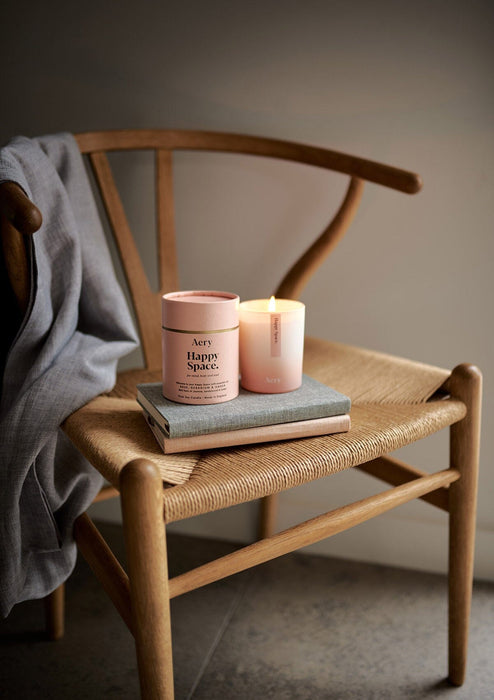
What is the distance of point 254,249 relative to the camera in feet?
Answer: 3.72

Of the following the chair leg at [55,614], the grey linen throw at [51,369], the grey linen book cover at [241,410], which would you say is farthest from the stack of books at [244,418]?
the chair leg at [55,614]

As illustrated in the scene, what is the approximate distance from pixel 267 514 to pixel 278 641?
9.5 inches

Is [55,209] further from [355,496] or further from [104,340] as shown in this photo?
[355,496]

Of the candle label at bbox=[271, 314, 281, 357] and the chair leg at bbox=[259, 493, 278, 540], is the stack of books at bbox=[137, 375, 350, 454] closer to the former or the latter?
the candle label at bbox=[271, 314, 281, 357]

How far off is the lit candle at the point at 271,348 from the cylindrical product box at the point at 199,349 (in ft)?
0.10

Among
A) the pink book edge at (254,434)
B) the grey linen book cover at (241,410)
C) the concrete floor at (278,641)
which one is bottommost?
the concrete floor at (278,641)

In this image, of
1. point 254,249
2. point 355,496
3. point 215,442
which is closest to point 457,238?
point 254,249

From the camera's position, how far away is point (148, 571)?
1.84 ft

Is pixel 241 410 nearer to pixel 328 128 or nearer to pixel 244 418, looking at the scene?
pixel 244 418

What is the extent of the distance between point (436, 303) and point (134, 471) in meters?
0.71

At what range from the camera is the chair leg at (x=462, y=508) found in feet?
2.56

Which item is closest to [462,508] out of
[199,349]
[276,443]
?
[276,443]

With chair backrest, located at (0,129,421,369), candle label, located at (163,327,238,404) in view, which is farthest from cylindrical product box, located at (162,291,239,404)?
chair backrest, located at (0,129,421,369)

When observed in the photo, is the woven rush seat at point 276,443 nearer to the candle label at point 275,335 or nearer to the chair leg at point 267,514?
the candle label at point 275,335
